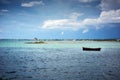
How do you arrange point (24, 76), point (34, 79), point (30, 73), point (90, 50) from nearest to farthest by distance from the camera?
1. point (34, 79)
2. point (24, 76)
3. point (30, 73)
4. point (90, 50)

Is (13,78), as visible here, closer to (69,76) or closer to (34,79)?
(34,79)

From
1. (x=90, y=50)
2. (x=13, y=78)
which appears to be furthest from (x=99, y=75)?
(x=90, y=50)

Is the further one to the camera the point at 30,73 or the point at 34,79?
the point at 30,73

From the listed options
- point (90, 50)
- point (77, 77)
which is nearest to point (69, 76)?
point (77, 77)

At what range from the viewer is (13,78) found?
59.8 feet

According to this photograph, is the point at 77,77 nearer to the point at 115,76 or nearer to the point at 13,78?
the point at 115,76

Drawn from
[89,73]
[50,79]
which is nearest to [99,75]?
[89,73]

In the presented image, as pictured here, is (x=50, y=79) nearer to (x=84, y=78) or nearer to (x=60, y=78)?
(x=60, y=78)

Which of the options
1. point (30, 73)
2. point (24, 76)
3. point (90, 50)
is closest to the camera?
point (24, 76)

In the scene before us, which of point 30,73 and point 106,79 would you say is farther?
point 30,73

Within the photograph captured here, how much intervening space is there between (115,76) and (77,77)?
3.28 meters

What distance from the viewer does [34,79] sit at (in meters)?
18.2

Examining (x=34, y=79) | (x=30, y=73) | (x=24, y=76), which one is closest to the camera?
(x=34, y=79)

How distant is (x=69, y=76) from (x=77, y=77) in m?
0.77
